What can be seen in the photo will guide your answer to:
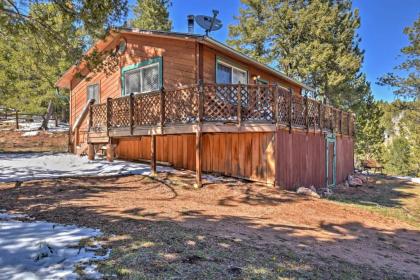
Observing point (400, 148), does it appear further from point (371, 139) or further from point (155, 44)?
point (155, 44)

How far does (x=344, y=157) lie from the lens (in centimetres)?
1698

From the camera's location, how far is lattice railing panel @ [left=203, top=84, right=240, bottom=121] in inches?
374

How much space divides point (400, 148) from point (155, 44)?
146 ft

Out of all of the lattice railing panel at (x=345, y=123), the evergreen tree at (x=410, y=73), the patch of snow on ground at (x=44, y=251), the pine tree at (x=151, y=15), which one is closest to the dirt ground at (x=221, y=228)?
the patch of snow on ground at (x=44, y=251)

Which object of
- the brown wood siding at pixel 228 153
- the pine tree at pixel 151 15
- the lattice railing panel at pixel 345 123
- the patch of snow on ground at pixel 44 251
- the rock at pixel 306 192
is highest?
the pine tree at pixel 151 15

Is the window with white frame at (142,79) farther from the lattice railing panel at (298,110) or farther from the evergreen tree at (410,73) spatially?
the evergreen tree at (410,73)

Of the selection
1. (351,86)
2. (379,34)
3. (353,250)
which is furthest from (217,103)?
(379,34)

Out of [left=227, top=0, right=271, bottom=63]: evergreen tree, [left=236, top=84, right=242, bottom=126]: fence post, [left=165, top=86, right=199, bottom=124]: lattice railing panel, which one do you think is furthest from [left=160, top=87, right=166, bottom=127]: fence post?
[left=227, top=0, right=271, bottom=63]: evergreen tree

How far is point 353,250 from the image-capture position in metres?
5.47

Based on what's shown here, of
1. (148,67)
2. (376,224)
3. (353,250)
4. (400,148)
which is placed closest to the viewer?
(353,250)

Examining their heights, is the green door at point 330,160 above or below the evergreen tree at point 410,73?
below

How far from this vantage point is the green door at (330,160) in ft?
46.0

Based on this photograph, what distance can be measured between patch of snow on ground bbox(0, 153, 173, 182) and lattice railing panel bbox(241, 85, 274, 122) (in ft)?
12.7

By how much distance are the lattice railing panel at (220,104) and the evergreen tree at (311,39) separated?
58.2ft
